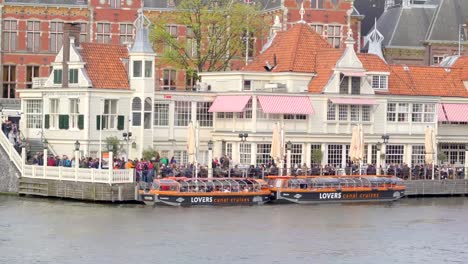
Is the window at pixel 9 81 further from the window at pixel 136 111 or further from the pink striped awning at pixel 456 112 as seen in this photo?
the pink striped awning at pixel 456 112

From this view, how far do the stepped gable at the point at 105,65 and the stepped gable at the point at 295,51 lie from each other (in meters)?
9.39

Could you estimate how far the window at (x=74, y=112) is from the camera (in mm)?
86062

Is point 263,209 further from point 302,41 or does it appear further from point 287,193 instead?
point 302,41

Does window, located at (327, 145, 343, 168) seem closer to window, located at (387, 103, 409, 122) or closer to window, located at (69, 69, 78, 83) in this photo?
window, located at (387, 103, 409, 122)

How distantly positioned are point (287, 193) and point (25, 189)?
13.8 meters

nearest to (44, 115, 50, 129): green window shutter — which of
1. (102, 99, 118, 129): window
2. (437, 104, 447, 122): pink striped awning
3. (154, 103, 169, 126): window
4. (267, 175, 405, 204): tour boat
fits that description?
(102, 99, 118, 129): window

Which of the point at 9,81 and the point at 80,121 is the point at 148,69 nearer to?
the point at 80,121

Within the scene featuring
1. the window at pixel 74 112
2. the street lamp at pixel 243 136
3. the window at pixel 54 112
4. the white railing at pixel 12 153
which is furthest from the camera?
the window at pixel 54 112

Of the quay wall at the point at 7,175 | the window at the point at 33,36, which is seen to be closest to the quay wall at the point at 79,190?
the quay wall at the point at 7,175

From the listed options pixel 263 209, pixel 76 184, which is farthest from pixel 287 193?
pixel 76 184

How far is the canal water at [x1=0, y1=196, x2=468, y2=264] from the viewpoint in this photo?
61.4 meters

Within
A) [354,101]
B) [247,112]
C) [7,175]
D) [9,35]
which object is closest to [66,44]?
[7,175]

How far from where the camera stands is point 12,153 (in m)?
→ 82.2

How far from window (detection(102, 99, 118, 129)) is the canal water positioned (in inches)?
324
